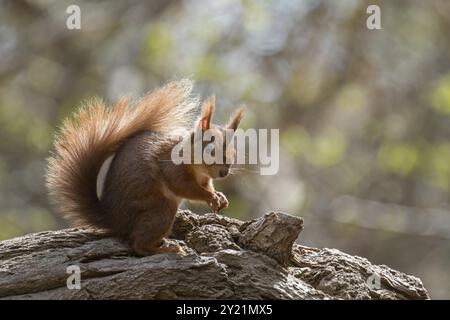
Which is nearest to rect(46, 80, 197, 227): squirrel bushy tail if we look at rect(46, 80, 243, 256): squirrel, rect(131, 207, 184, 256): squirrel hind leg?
rect(46, 80, 243, 256): squirrel

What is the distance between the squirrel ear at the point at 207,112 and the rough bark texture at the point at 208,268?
417 millimetres

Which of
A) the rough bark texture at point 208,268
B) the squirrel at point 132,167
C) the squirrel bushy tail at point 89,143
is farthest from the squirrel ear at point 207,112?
the rough bark texture at point 208,268

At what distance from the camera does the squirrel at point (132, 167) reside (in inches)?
145

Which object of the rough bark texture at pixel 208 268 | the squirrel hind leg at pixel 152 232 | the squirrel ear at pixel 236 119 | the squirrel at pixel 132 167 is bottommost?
the rough bark texture at pixel 208 268

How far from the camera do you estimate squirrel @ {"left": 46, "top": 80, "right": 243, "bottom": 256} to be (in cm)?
368

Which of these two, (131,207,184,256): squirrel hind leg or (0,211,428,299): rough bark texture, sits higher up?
(131,207,184,256): squirrel hind leg

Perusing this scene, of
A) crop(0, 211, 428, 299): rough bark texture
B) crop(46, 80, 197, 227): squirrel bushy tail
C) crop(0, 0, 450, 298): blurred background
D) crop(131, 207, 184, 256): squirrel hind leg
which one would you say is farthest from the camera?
crop(0, 0, 450, 298): blurred background

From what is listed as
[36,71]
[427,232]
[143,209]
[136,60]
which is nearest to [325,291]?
[143,209]

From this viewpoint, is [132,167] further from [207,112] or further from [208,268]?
[208,268]

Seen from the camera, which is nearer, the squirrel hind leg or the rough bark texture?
the rough bark texture

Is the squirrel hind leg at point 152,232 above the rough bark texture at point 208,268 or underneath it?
above

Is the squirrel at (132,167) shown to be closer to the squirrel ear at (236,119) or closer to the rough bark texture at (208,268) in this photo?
the squirrel ear at (236,119)

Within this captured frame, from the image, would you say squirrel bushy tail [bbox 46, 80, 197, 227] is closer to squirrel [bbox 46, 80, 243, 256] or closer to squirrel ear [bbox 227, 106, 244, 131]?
squirrel [bbox 46, 80, 243, 256]

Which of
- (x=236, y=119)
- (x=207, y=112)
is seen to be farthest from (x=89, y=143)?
(x=236, y=119)
